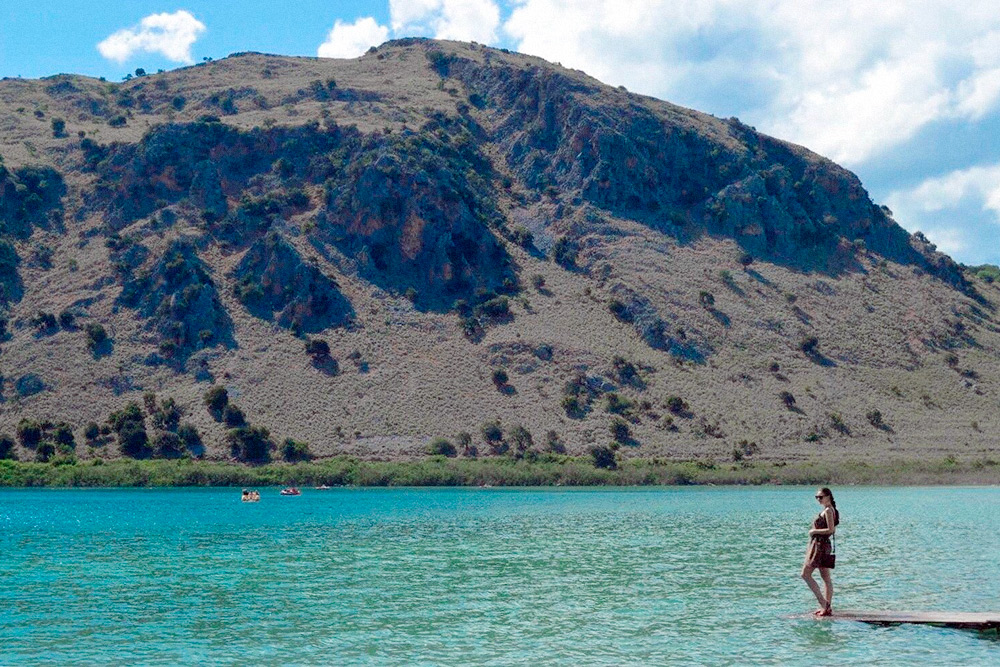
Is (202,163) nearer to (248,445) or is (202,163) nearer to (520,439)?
(248,445)

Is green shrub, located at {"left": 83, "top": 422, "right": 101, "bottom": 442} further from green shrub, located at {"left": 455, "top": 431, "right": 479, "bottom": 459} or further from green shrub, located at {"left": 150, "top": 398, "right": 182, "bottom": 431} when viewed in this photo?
green shrub, located at {"left": 455, "top": 431, "right": 479, "bottom": 459}

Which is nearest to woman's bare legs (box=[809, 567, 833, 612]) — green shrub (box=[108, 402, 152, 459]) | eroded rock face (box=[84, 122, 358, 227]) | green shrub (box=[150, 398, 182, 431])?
green shrub (box=[108, 402, 152, 459])

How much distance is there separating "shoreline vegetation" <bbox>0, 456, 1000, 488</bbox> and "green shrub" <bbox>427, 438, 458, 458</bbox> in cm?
136

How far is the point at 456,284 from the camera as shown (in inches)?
4154

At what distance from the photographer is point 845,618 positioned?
66.6 feet

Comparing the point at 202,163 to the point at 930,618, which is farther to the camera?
the point at 202,163

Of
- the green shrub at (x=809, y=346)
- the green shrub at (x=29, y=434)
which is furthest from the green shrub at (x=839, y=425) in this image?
the green shrub at (x=29, y=434)

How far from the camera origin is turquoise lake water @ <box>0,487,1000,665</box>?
18500 millimetres

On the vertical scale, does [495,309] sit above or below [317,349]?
above

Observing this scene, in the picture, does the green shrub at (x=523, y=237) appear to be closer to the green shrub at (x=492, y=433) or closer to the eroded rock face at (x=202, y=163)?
the eroded rock face at (x=202, y=163)

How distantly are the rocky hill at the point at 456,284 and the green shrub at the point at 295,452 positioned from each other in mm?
165

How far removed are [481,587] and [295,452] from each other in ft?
189

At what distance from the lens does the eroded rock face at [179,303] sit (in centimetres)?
9338

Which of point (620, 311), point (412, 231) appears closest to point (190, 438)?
point (412, 231)
